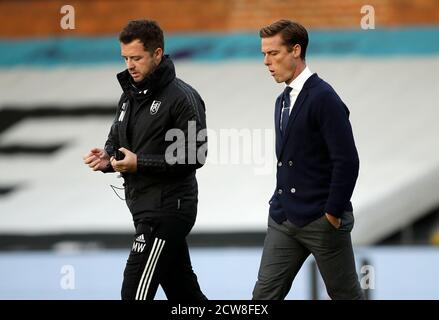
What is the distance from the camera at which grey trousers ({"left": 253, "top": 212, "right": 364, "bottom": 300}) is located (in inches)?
201

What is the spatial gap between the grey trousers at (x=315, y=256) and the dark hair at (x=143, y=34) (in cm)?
113

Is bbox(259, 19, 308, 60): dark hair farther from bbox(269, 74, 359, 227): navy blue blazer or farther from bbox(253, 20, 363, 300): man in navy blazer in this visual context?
bbox(269, 74, 359, 227): navy blue blazer

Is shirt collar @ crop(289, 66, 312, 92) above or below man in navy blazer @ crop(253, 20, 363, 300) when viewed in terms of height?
above

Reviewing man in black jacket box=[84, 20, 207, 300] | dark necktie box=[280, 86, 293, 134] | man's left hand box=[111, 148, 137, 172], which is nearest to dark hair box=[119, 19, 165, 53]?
man in black jacket box=[84, 20, 207, 300]

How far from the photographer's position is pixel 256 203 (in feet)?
39.8

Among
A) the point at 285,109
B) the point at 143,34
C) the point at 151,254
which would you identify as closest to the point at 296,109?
the point at 285,109

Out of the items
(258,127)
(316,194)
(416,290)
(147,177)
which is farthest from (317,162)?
(258,127)

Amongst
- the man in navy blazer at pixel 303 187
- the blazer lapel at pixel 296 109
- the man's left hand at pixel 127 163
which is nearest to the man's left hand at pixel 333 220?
the man in navy blazer at pixel 303 187

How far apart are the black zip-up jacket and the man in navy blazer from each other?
1.53 feet

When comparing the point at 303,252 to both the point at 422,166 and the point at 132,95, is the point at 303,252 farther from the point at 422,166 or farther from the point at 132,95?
the point at 422,166

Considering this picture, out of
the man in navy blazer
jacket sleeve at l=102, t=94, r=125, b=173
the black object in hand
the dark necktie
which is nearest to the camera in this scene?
the man in navy blazer

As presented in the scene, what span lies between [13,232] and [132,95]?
712cm

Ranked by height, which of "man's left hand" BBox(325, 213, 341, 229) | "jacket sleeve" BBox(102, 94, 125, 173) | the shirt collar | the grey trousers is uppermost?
the shirt collar

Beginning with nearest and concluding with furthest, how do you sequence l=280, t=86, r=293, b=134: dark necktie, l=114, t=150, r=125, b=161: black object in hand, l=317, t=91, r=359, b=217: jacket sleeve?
l=317, t=91, r=359, b=217: jacket sleeve, l=280, t=86, r=293, b=134: dark necktie, l=114, t=150, r=125, b=161: black object in hand
